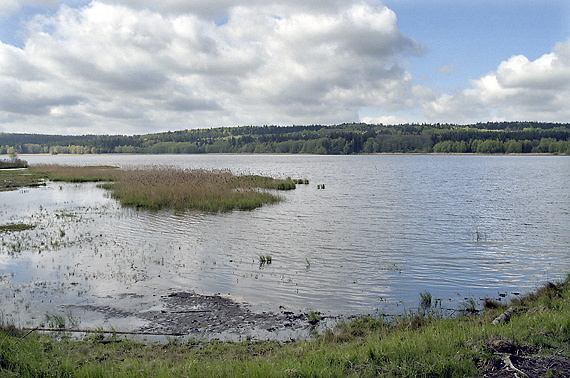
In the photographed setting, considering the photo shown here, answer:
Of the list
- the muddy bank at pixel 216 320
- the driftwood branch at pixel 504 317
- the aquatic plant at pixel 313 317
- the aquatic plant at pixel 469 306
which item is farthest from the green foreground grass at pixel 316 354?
the aquatic plant at pixel 469 306

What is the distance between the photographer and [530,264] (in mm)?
14641

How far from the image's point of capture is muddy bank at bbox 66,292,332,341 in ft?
Result: 28.8

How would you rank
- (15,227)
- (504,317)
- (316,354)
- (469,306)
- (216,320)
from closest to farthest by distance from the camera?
1. (316,354)
2. (504,317)
3. (216,320)
4. (469,306)
5. (15,227)

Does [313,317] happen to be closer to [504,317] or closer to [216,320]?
[216,320]

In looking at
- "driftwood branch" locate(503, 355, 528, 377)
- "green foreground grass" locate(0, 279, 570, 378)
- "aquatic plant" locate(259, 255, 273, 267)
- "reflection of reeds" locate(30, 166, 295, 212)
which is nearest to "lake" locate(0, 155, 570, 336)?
"aquatic plant" locate(259, 255, 273, 267)

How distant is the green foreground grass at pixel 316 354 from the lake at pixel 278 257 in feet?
6.75

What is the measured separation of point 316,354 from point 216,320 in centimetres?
375

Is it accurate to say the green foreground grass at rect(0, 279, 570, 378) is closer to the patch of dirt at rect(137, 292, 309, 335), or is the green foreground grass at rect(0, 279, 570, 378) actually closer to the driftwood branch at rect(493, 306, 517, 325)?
the driftwood branch at rect(493, 306, 517, 325)

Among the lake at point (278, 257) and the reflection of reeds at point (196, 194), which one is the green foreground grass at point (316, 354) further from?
the reflection of reeds at point (196, 194)

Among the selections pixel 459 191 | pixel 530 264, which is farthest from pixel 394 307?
pixel 459 191

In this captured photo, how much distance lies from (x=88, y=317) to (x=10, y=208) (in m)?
22.8

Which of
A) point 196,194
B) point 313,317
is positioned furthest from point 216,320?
point 196,194

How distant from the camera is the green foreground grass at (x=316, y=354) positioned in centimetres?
583

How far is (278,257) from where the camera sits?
15938 millimetres
